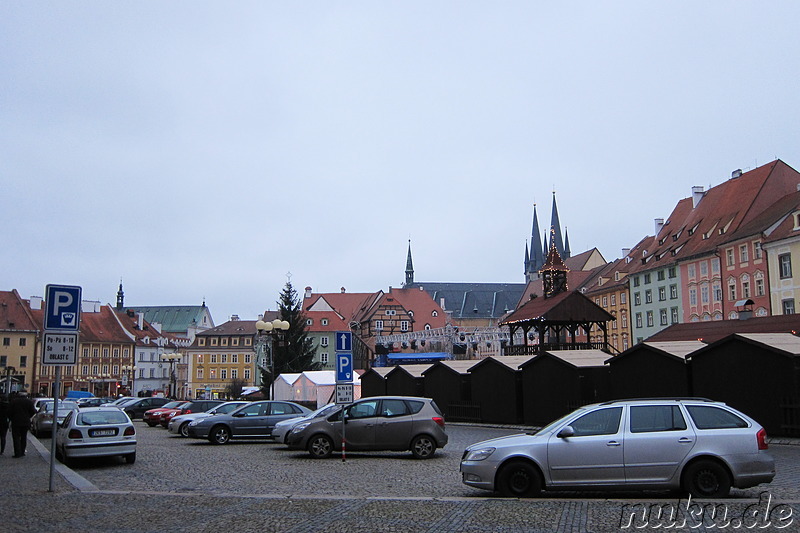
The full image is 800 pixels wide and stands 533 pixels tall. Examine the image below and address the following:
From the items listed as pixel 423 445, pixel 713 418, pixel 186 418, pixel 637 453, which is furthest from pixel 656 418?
pixel 186 418

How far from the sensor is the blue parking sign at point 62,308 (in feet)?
42.1

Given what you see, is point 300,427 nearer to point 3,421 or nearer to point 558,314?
point 3,421

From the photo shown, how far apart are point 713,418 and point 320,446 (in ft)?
34.9

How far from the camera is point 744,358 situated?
22.7 meters

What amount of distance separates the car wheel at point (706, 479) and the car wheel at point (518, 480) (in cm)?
214

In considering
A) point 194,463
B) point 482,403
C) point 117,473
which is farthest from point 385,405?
point 482,403

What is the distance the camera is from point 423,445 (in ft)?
62.9

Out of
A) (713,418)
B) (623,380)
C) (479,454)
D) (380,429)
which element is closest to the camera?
(713,418)

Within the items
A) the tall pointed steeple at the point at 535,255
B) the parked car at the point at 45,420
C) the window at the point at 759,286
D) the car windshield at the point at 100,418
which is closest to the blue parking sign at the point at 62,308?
the car windshield at the point at 100,418

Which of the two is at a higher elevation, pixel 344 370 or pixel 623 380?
pixel 344 370

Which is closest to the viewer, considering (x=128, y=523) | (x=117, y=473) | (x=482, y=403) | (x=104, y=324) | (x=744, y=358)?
(x=128, y=523)

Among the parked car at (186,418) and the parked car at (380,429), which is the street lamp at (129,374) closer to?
the parked car at (186,418)

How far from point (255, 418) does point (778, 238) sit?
4065 cm

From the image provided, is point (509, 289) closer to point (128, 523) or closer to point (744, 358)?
point (744, 358)
